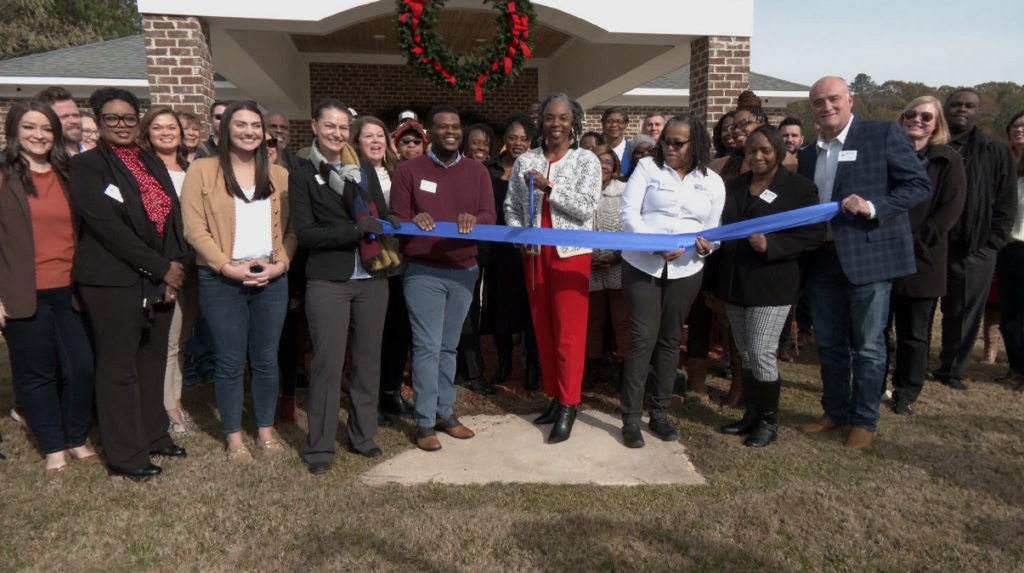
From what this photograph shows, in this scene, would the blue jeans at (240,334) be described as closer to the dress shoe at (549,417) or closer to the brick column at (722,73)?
the dress shoe at (549,417)

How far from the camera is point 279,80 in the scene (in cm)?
1170

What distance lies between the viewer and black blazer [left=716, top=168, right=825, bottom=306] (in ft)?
13.3

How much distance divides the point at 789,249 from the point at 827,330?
706 mm

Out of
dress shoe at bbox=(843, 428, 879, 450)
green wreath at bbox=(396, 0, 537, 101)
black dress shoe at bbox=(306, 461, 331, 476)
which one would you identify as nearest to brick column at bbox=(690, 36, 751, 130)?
green wreath at bbox=(396, 0, 537, 101)

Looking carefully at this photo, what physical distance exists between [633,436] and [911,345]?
2.31 metres

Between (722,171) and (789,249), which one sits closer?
(789,249)

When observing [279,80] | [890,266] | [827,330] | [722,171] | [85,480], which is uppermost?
[279,80]

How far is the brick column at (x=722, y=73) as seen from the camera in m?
8.39

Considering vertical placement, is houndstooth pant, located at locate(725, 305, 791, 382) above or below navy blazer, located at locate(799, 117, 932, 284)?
below

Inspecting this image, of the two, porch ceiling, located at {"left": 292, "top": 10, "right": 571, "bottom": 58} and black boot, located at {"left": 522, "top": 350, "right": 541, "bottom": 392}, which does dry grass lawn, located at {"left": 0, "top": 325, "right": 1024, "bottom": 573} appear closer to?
black boot, located at {"left": 522, "top": 350, "right": 541, "bottom": 392}

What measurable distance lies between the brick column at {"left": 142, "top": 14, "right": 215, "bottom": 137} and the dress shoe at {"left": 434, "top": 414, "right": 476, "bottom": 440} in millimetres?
4799

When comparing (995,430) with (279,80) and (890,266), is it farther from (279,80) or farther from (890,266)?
(279,80)

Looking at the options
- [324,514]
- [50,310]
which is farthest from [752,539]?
[50,310]

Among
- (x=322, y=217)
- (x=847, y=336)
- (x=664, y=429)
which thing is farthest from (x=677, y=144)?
(x=322, y=217)
